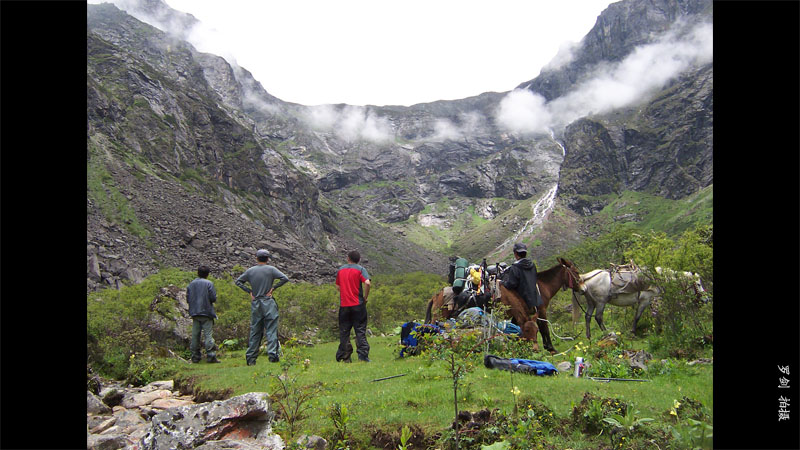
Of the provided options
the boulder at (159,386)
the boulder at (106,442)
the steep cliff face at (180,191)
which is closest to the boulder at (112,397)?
the boulder at (159,386)

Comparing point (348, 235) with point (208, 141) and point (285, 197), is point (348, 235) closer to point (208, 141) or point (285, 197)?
point (285, 197)

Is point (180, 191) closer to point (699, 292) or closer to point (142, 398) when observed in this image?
point (142, 398)

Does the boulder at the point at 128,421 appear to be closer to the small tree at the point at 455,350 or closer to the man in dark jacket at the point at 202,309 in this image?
the man in dark jacket at the point at 202,309

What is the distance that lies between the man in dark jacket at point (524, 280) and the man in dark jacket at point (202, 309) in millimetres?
6875

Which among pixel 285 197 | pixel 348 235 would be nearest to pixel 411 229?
pixel 348 235

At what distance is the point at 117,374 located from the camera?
8812 mm

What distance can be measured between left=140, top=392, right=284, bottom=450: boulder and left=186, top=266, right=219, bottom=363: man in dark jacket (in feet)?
20.8

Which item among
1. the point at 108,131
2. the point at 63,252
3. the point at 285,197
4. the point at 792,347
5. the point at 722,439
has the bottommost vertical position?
the point at 722,439

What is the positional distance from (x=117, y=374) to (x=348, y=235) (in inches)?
4238

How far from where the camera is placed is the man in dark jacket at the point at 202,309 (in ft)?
32.1

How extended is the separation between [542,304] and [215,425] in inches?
301

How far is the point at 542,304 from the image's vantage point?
9.62 m

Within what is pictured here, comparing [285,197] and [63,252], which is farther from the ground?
[285,197]

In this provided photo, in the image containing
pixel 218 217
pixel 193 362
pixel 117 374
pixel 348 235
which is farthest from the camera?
pixel 348 235
